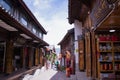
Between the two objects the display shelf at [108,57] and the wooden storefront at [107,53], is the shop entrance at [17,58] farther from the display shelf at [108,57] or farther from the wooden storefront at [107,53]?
the display shelf at [108,57]

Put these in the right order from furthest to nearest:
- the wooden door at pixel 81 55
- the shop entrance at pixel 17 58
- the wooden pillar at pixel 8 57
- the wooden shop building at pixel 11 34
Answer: the wooden door at pixel 81 55 < the shop entrance at pixel 17 58 < the wooden pillar at pixel 8 57 < the wooden shop building at pixel 11 34

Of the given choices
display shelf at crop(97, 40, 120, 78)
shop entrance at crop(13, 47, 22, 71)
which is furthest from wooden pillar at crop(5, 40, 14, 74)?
display shelf at crop(97, 40, 120, 78)

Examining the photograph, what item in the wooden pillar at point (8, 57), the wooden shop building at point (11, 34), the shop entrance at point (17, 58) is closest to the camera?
the wooden shop building at point (11, 34)

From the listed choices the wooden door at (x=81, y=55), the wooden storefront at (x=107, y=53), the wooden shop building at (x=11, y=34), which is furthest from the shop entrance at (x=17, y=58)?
the wooden storefront at (x=107, y=53)

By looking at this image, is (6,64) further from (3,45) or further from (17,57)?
(17,57)

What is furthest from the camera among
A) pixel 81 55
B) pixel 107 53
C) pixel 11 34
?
pixel 81 55

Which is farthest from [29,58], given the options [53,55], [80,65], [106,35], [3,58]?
[53,55]

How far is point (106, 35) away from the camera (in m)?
7.95

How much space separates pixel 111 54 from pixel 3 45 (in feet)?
15.5

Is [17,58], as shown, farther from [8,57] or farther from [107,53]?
[107,53]

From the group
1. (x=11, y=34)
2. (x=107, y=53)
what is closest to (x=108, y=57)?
(x=107, y=53)

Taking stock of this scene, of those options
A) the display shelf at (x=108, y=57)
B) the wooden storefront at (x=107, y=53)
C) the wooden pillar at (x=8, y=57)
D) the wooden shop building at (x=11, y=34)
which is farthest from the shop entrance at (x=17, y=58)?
the display shelf at (x=108, y=57)

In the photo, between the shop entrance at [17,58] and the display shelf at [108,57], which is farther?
the shop entrance at [17,58]

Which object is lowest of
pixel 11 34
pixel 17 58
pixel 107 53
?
pixel 17 58
